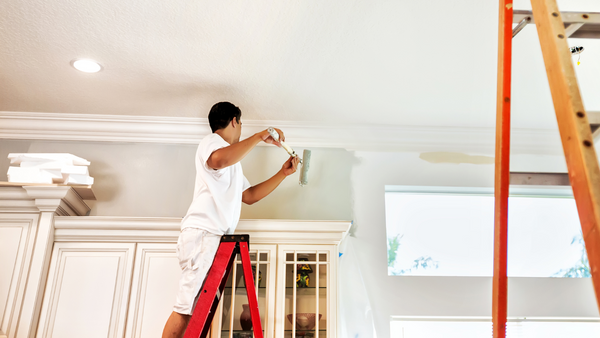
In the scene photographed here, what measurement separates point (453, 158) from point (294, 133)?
3.64ft

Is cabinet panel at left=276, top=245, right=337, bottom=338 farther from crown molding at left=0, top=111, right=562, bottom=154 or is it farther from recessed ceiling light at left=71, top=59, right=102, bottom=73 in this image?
recessed ceiling light at left=71, top=59, right=102, bottom=73

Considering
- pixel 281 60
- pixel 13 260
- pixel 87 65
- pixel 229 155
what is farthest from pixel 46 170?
pixel 281 60

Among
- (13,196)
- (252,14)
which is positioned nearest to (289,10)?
(252,14)

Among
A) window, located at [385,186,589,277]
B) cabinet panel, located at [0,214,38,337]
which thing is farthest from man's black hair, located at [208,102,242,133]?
window, located at [385,186,589,277]

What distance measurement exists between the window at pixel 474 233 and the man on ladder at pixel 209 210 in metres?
1.24

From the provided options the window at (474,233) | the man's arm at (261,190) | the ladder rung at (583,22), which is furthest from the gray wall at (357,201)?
the ladder rung at (583,22)

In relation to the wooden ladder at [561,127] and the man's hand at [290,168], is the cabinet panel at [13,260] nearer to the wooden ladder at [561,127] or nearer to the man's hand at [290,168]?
the man's hand at [290,168]

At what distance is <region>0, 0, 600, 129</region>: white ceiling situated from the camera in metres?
1.92

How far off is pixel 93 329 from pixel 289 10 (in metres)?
1.87

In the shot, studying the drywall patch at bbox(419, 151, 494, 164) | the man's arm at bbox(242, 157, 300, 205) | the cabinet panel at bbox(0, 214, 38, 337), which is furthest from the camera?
the drywall patch at bbox(419, 151, 494, 164)

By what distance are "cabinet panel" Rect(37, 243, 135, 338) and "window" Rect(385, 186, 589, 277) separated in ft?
5.41

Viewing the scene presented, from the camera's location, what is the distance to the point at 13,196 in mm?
2424

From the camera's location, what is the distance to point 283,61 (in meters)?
2.29

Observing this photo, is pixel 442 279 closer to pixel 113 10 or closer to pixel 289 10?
pixel 289 10
